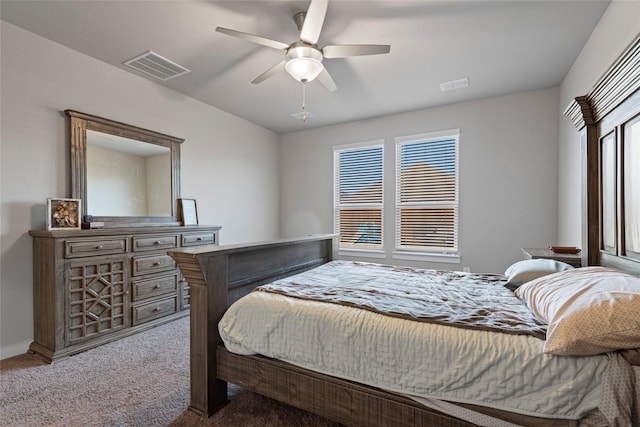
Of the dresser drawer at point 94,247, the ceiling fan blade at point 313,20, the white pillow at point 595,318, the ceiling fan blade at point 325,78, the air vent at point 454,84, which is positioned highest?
the air vent at point 454,84

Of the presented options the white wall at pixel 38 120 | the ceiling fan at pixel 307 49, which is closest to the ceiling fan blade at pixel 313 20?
the ceiling fan at pixel 307 49

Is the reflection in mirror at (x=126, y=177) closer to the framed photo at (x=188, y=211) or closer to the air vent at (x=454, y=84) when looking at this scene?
the framed photo at (x=188, y=211)

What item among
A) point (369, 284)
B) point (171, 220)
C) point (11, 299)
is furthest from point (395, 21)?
point (11, 299)

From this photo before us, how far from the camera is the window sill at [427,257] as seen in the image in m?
4.29

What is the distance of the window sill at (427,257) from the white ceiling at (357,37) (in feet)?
7.44

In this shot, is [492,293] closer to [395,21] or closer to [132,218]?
[395,21]

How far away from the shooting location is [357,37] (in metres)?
2.64

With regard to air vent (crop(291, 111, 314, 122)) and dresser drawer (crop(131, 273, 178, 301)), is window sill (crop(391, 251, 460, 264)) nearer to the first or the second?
air vent (crop(291, 111, 314, 122))

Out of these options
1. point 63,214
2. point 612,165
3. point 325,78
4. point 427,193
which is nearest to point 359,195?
point 427,193

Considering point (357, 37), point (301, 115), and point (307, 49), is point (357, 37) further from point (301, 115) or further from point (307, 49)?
point (301, 115)

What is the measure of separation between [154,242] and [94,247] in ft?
1.85

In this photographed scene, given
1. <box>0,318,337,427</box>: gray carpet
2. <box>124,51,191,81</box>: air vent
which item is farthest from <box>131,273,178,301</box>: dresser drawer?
<box>124,51,191,81</box>: air vent

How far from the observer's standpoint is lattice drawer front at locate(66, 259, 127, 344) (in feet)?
8.43

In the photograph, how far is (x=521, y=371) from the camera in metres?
1.15
